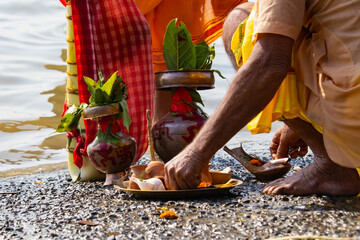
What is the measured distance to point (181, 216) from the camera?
204 cm

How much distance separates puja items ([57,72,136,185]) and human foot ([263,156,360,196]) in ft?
2.86

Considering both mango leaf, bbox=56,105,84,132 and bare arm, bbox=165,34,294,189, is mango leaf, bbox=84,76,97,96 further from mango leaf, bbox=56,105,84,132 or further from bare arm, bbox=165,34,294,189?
bare arm, bbox=165,34,294,189

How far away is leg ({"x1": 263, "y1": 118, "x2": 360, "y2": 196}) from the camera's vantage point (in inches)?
91.0

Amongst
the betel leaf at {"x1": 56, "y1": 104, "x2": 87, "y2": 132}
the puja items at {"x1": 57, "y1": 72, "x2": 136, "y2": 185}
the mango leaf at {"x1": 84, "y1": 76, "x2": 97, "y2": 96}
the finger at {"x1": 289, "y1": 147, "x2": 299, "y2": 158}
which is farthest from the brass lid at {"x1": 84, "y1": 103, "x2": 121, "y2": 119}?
the finger at {"x1": 289, "y1": 147, "x2": 299, "y2": 158}

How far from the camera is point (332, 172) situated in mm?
2355

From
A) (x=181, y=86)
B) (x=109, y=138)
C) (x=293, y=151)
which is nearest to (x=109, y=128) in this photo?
(x=109, y=138)

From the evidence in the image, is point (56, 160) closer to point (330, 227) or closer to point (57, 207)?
point (57, 207)

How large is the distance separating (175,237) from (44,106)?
6.16 metres

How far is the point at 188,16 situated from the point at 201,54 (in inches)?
23.7

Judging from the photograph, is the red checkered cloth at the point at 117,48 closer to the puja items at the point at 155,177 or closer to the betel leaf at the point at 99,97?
the betel leaf at the point at 99,97

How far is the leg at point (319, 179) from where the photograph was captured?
231 cm

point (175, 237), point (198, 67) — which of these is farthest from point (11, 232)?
point (198, 67)

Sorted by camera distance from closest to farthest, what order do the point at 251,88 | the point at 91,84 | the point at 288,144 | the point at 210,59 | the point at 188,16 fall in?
the point at 251,88
the point at 91,84
the point at 288,144
the point at 210,59
the point at 188,16

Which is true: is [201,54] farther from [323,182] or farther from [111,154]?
[323,182]
